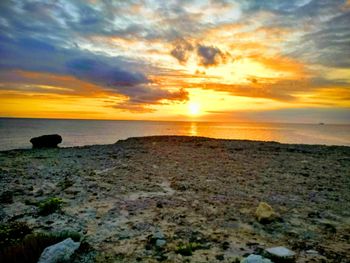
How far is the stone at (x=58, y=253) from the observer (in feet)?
20.0

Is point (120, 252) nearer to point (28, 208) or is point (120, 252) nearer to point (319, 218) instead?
point (28, 208)

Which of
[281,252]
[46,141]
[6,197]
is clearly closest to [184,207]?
[281,252]

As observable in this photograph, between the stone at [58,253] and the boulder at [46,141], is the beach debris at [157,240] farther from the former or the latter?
the boulder at [46,141]

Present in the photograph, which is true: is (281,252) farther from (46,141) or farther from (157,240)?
(46,141)

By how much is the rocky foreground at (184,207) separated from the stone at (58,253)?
227 mm

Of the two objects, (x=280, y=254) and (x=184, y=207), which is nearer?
(x=280, y=254)

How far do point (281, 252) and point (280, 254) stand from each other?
128 millimetres

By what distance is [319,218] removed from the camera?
9469 millimetres

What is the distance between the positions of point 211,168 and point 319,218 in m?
9.37

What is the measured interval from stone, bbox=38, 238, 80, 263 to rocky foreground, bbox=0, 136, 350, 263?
227mm

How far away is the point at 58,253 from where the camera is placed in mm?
6266

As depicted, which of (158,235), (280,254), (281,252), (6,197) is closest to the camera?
(280,254)

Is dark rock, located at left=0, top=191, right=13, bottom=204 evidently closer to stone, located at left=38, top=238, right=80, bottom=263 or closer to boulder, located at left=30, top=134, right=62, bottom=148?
stone, located at left=38, top=238, right=80, bottom=263

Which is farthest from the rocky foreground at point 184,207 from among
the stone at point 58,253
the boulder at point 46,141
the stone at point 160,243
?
the boulder at point 46,141
